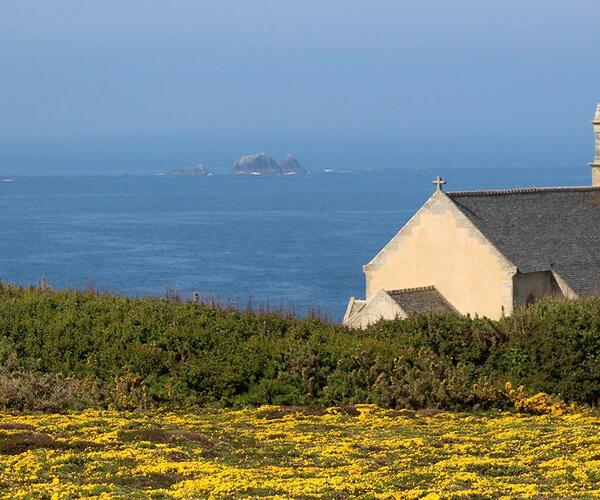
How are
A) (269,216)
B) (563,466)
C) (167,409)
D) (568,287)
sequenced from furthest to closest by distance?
1. (269,216)
2. (568,287)
3. (167,409)
4. (563,466)

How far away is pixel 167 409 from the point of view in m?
29.2

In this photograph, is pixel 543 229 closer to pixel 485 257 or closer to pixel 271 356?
pixel 485 257

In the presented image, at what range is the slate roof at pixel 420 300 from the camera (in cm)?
4434

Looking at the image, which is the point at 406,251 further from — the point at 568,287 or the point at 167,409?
the point at 167,409

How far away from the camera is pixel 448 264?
47.6m

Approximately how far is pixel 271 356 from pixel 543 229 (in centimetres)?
1993

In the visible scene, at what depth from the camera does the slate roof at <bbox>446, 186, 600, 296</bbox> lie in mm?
47094

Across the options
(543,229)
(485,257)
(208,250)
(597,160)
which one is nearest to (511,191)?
(543,229)

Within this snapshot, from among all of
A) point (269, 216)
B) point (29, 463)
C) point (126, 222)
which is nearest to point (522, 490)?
point (29, 463)

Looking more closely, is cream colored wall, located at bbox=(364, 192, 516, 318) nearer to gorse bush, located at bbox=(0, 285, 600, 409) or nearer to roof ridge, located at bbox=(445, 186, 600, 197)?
roof ridge, located at bbox=(445, 186, 600, 197)

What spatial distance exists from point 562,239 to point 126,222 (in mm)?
130796

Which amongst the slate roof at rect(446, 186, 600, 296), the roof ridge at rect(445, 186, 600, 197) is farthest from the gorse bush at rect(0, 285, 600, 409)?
the roof ridge at rect(445, 186, 600, 197)

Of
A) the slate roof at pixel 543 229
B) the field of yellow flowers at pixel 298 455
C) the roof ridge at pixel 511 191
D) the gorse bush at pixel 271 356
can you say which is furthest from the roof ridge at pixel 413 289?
the field of yellow flowers at pixel 298 455

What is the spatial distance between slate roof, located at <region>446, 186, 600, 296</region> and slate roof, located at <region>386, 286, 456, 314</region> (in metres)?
2.74
